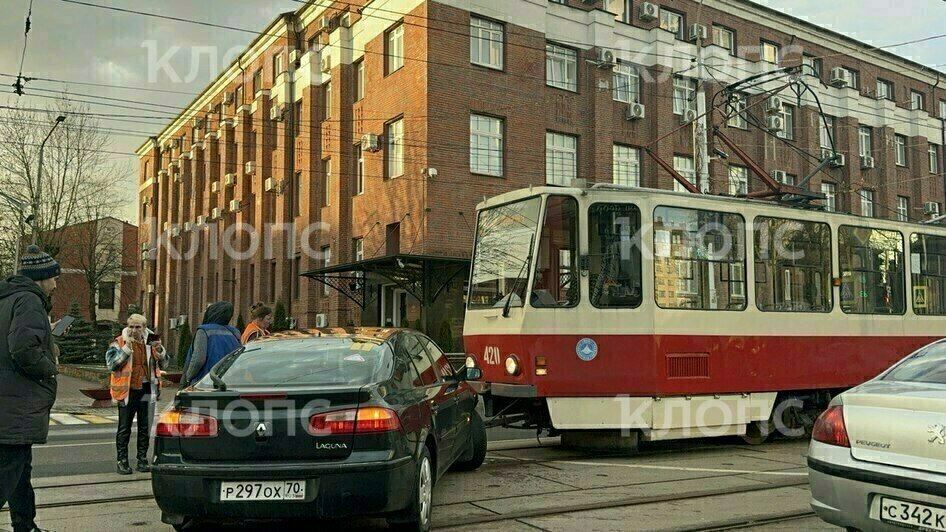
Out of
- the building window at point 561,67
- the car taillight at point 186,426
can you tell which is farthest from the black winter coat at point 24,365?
the building window at point 561,67

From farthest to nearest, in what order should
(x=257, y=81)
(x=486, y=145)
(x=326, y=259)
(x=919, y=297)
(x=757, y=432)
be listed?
1. (x=257, y=81)
2. (x=326, y=259)
3. (x=486, y=145)
4. (x=919, y=297)
5. (x=757, y=432)

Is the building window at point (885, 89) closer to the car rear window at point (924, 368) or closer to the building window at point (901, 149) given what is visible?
the building window at point (901, 149)

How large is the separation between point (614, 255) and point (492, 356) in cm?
190

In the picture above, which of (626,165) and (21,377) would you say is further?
(626,165)

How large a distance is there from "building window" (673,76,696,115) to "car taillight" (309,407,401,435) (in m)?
27.8

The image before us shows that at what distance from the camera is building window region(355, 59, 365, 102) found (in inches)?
1163

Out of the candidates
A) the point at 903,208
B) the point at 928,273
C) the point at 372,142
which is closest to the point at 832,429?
the point at 928,273

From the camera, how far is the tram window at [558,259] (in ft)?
33.0

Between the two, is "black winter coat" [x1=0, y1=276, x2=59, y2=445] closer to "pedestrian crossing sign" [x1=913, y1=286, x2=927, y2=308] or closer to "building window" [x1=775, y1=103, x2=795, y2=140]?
"pedestrian crossing sign" [x1=913, y1=286, x2=927, y2=308]

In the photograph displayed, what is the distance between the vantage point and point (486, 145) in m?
26.5

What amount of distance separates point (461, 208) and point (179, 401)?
65.7 ft

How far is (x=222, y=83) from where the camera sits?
45594 millimetres

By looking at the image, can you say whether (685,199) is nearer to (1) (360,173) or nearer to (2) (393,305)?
(2) (393,305)

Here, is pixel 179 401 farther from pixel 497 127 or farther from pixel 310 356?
pixel 497 127
